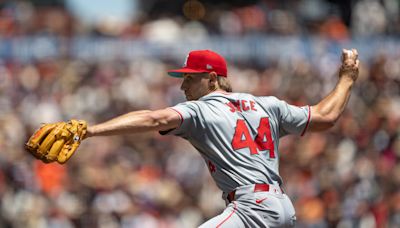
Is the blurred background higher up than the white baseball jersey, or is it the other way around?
the white baseball jersey

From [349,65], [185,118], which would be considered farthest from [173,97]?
[185,118]

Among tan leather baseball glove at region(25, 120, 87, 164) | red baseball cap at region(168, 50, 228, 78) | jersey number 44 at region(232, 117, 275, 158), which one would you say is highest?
red baseball cap at region(168, 50, 228, 78)

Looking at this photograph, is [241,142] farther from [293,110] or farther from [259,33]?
[259,33]

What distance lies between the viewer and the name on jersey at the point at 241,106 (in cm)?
681

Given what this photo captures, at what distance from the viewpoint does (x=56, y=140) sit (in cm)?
616

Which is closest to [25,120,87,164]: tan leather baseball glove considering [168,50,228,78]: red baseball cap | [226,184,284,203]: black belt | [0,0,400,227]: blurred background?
[168,50,228,78]: red baseball cap

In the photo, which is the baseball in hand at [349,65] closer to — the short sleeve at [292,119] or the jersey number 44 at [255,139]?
the short sleeve at [292,119]

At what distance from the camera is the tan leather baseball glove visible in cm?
615

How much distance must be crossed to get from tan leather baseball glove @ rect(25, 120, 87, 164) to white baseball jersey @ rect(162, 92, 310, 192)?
720mm

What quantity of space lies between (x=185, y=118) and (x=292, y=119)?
966 mm

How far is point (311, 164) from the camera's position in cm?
1324

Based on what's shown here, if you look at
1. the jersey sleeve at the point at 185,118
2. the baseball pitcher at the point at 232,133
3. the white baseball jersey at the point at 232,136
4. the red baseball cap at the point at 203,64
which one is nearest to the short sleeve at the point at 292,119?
the baseball pitcher at the point at 232,133

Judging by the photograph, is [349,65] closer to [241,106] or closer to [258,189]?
[241,106]

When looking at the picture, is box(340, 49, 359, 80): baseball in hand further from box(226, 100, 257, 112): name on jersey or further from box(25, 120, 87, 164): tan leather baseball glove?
box(25, 120, 87, 164): tan leather baseball glove
